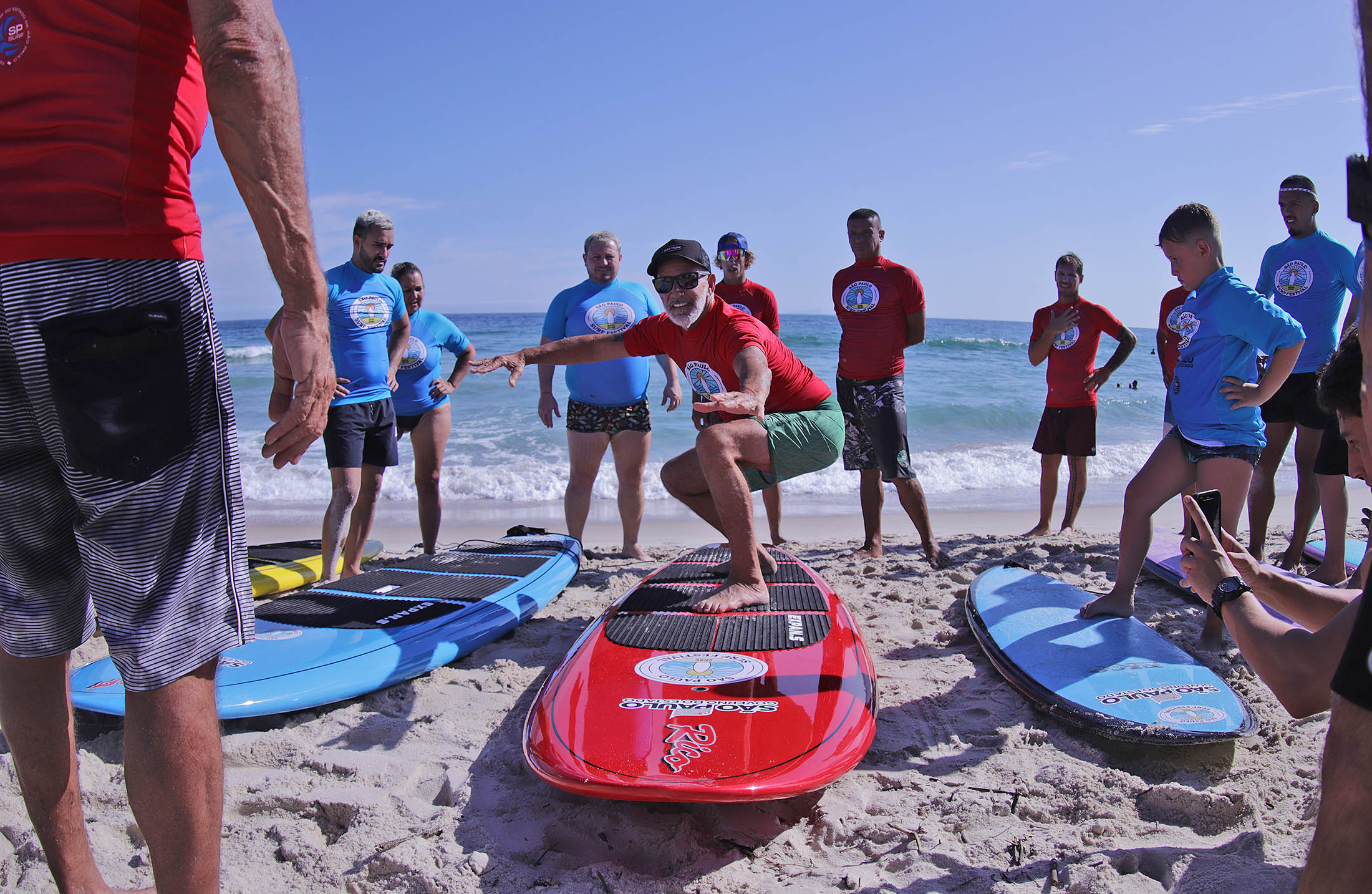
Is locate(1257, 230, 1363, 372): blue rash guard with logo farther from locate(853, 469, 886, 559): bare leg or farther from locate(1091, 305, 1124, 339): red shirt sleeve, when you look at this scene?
locate(853, 469, 886, 559): bare leg

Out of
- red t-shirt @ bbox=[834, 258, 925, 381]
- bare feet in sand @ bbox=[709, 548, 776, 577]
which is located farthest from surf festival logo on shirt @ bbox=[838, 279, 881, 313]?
bare feet in sand @ bbox=[709, 548, 776, 577]

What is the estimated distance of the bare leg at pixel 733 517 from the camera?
3.93 meters

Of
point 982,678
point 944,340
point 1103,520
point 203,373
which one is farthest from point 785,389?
point 944,340

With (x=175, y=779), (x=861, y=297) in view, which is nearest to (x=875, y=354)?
(x=861, y=297)

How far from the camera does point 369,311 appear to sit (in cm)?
515

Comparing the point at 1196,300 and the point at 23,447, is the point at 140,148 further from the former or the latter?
the point at 1196,300

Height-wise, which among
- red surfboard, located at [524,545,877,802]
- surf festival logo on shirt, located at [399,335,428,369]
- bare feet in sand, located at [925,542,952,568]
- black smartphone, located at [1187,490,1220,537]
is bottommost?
bare feet in sand, located at [925,542,952,568]

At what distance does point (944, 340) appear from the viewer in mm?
29141

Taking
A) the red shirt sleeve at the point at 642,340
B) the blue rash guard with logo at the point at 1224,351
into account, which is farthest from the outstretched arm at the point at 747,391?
the blue rash guard with logo at the point at 1224,351

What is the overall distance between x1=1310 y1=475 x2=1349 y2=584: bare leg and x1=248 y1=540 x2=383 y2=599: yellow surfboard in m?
5.67

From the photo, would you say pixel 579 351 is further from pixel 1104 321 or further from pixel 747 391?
pixel 1104 321

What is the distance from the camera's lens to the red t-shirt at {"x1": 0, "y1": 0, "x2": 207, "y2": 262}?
1444 mm

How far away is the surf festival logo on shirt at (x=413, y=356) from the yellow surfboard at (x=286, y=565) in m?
1.31

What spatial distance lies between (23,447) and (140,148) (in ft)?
1.95
